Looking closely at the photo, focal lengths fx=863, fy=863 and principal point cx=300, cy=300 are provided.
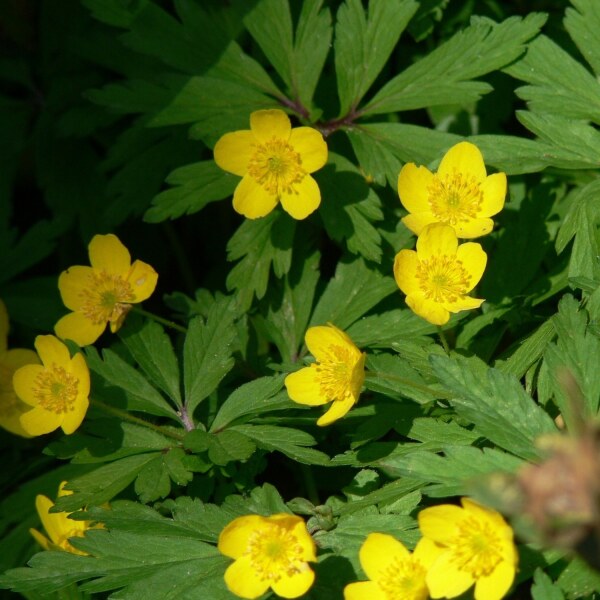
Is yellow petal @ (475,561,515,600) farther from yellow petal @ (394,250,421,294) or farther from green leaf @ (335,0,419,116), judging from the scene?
Answer: green leaf @ (335,0,419,116)

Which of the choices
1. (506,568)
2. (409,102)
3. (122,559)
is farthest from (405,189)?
(122,559)

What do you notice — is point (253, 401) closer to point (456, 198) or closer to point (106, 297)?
point (106, 297)

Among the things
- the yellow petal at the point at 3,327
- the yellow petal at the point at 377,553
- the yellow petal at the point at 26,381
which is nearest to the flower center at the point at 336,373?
the yellow petal at the point at 377,553

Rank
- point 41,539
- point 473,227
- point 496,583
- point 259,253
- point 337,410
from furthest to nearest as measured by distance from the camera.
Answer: point 259,253
point 41,539
point 473,227
point 337,410
point 496,583

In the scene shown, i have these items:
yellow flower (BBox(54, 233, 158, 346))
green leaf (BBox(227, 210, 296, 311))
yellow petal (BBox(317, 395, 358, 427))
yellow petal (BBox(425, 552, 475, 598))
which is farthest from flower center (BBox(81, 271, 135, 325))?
yellow petal (BBox(425, 552, 475, 598))

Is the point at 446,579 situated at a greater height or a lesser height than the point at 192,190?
lesser

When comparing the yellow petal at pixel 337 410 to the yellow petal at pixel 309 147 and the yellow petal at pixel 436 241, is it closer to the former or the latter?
the yellow petal at pixel 436 241

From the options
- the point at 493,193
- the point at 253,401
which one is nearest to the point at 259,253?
the point at 253,401
